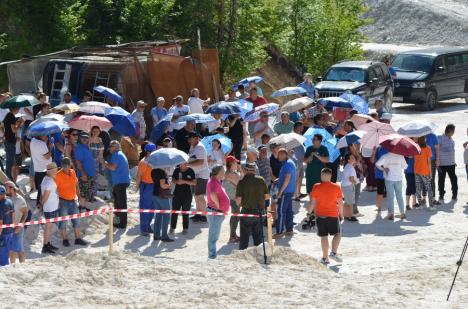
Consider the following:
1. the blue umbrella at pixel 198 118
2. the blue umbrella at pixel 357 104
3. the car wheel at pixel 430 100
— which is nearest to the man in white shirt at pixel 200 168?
the blue umbrella at pixel 198 118

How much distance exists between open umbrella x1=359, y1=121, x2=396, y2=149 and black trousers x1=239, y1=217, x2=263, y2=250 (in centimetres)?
424

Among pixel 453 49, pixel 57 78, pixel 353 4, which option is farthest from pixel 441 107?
pixel 57 78

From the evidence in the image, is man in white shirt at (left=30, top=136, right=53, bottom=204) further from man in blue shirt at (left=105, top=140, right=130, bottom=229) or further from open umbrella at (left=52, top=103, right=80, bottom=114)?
open umbrella at (left=52, top=103, right=80, bottom=114)

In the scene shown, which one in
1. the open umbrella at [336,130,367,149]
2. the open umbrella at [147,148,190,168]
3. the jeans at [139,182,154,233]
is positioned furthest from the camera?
the open umbrella at [336,130,367,149]

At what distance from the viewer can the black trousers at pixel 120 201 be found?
18.9 meters

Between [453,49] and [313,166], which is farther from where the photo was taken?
[453,49]

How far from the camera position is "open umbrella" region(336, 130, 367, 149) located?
66.6 ft

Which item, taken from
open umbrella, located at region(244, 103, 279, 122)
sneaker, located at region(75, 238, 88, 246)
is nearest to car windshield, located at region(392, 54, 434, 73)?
open umbrella, located at region(244, 103, 279, 122)

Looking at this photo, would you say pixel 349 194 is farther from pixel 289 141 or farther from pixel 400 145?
pixel 289 141

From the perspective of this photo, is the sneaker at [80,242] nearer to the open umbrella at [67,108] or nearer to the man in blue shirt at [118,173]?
the man in blue shirt at [118,173]

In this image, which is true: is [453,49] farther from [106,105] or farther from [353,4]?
[106,105]

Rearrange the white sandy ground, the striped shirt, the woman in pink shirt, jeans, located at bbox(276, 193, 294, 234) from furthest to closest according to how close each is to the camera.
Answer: the striped shirt
jeans, located at bbox(276, 193, 294, 234)
the woman in pink shirt
the white sandy ground

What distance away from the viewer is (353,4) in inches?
1781

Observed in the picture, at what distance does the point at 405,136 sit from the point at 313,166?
6.39ft
